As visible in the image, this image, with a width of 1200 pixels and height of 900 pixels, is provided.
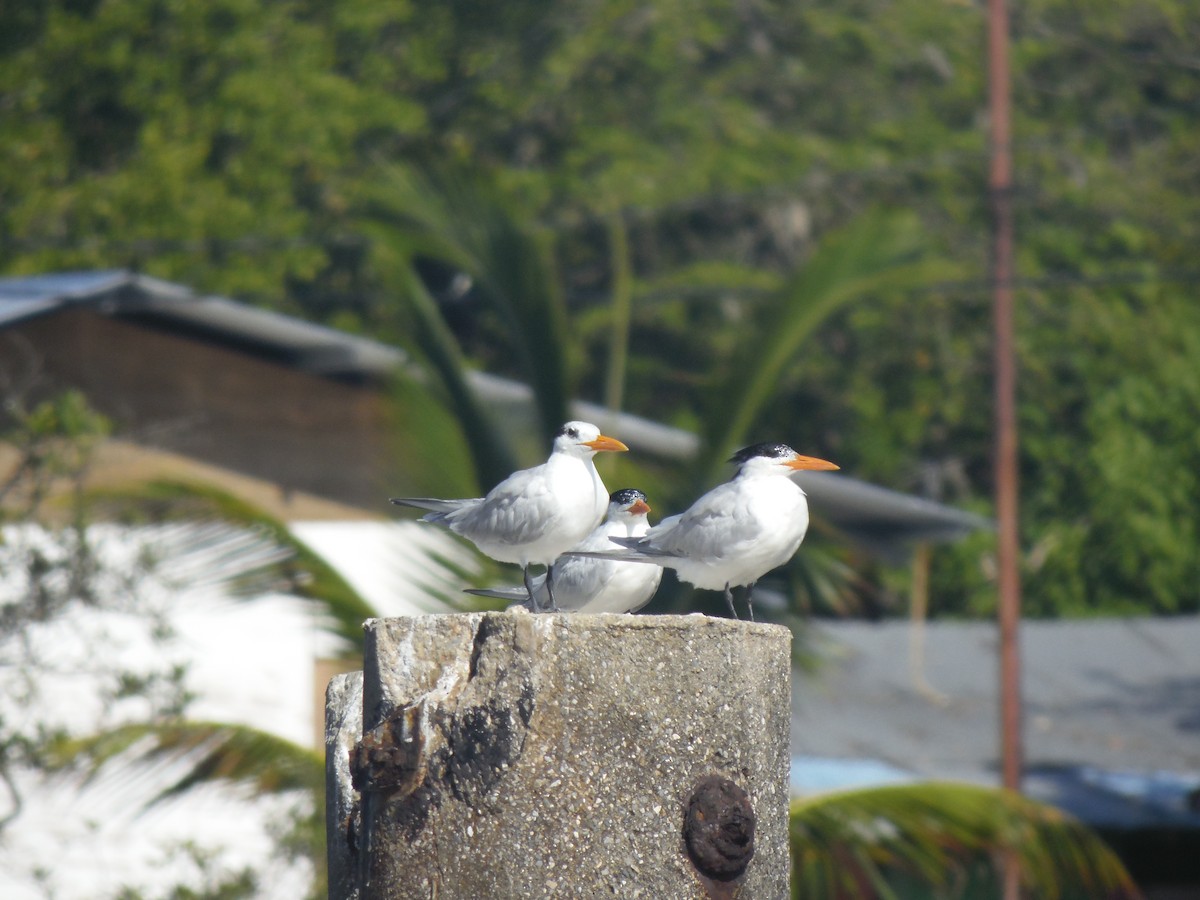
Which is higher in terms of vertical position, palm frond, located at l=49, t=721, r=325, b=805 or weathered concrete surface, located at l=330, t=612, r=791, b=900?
weathered concrete surface, located at l=330, t=612, r=791, b=900

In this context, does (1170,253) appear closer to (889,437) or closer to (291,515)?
(889,437)

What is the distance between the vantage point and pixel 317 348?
10625 mm

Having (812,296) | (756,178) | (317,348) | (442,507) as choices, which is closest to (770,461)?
(442,507)

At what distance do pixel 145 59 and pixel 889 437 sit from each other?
30.3ft

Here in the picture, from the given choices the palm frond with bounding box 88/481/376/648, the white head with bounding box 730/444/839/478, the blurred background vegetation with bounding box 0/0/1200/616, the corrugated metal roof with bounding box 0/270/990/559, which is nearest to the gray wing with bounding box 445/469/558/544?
the white head with bounding box 730/444/839/478

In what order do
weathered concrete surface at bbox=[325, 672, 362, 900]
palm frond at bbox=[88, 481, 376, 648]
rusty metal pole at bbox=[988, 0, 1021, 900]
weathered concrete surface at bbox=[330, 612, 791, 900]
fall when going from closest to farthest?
weathered concrete surface at bbox=[330, 612, 791, 900] → weathered concrete surface at bbox=[325, 672, 362, 900] → palm frond at bbox=[88, 481, 376, 648] → rusty metal pole at bbox=[988, 0, 1021, 900]

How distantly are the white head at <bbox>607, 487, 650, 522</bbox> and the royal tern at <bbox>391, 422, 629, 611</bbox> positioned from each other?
0.19 metres

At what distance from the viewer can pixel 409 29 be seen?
73.6 feet

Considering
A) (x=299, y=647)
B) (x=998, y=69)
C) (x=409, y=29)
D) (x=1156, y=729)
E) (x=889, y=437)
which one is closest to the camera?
(x=299, y=647)

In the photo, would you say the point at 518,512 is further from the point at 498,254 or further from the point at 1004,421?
the point at 1004,421

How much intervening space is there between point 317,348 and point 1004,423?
14.6 feet

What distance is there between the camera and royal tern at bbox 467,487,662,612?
3922mm

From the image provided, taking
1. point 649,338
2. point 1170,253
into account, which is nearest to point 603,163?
point 649,338

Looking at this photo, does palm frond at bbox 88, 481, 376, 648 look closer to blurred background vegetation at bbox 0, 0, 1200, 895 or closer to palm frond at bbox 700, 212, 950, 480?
palm frond at bbox 700, 212, 950, 480
